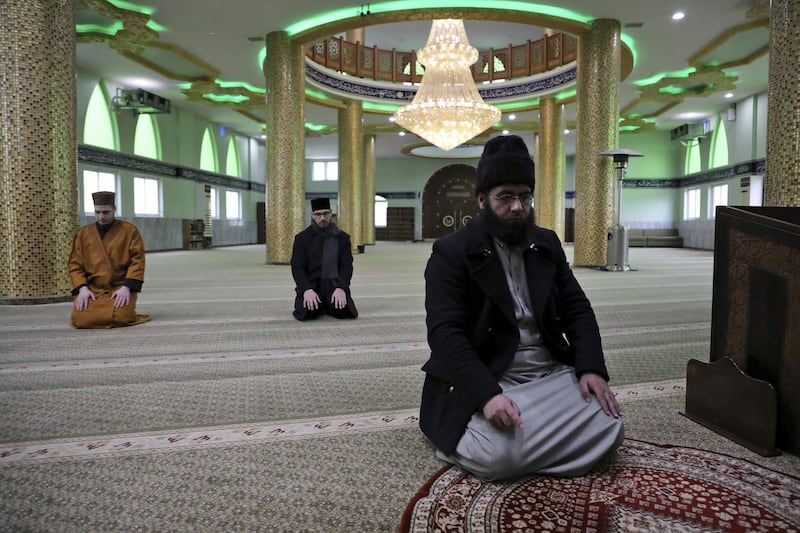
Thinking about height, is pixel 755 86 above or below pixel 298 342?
above

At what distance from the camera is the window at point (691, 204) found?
15266 mm

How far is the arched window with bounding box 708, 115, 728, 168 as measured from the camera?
13.6 meters

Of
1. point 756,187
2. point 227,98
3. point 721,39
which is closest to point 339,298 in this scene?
point 721,39

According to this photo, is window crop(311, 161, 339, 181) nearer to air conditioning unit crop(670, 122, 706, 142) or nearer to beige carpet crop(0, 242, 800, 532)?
air conditioning unit crop(670, 122, 706, 142)

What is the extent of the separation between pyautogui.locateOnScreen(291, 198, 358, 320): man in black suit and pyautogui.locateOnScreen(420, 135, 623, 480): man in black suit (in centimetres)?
223

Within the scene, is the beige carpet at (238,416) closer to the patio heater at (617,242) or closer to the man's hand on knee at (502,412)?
the man's hand on knee at (502,412)

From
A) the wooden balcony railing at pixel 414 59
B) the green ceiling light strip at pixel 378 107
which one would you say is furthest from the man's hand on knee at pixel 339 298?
the green ceiling light strip at pixel 378 107

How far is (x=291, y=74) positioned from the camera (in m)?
8.27

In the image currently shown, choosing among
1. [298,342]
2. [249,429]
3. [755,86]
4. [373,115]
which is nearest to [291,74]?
[373,115]

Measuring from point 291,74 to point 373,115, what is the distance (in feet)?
17.1

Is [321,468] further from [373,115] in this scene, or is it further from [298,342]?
[373,115]

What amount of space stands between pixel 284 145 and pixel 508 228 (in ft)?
23.9

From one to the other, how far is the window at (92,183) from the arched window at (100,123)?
1.64 ft

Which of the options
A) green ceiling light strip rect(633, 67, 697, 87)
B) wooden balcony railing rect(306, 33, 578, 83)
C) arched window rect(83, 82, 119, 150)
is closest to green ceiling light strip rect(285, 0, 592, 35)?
wooden balcony railing rect(306, 33, 578, 83)
